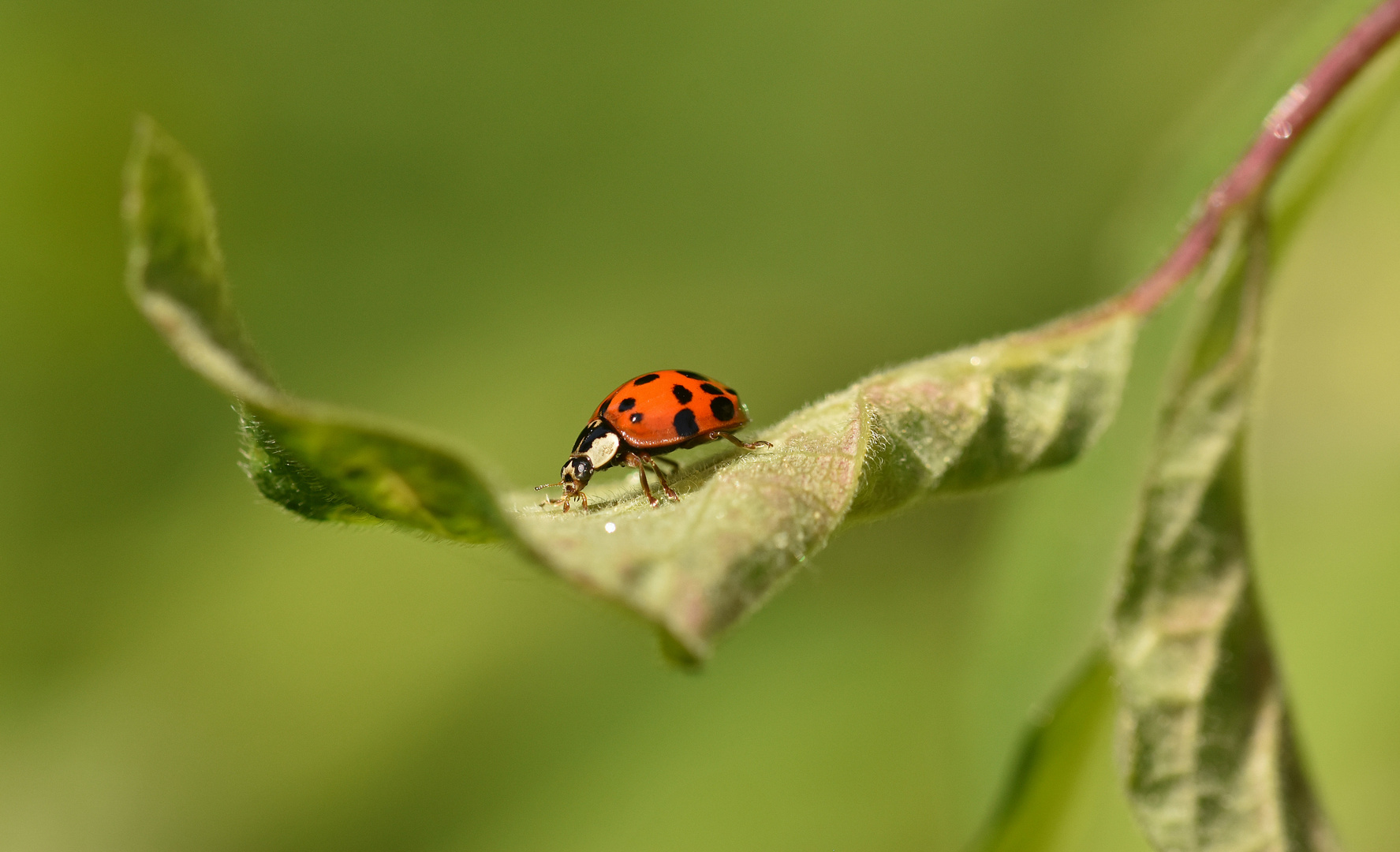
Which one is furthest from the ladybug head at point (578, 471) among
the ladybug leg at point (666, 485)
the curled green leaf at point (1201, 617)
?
the curled green leaf at point (1201, 617)

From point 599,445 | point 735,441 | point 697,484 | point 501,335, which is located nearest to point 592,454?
point 599,445

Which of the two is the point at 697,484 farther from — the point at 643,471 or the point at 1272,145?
the point at 1272,145

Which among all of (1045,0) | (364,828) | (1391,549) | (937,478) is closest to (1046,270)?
(1045,0)

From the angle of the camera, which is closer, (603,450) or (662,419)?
(662,419)

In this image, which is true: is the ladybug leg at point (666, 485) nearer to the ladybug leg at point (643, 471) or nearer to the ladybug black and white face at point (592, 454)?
the ladybug leg at point (643, 471)

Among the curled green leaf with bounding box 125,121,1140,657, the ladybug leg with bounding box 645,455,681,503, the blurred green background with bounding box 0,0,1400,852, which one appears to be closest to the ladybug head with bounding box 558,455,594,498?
the ladybug leg with bounding box 645,455,681,503

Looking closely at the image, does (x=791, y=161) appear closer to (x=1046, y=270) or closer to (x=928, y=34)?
(x=928, y=34)
